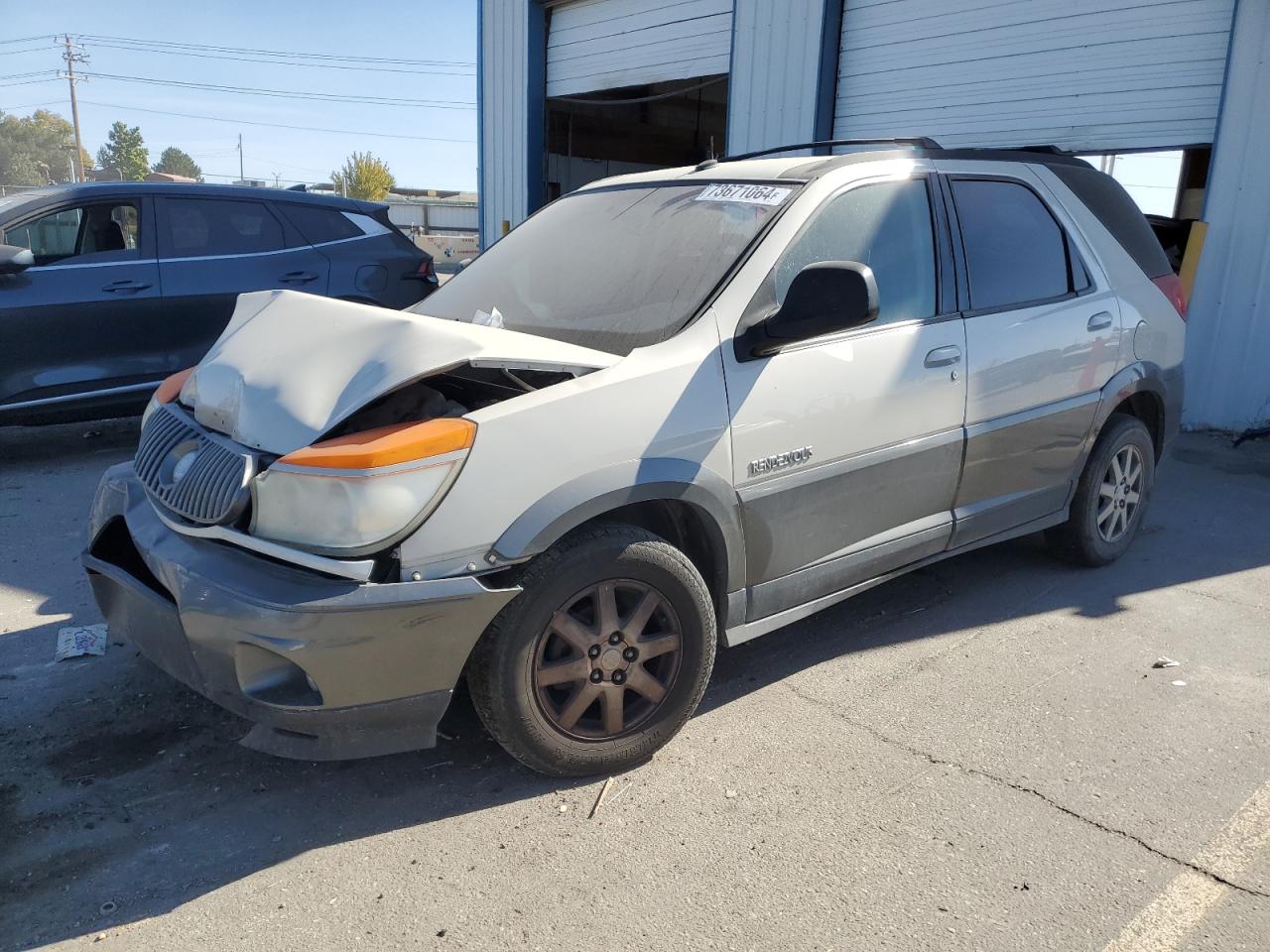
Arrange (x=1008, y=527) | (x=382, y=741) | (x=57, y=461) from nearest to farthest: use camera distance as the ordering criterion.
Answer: (x=382, y=741) < (x=1008, y=527) < (x=57, y=461)

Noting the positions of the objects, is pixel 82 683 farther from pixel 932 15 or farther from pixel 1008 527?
pixel 932 15

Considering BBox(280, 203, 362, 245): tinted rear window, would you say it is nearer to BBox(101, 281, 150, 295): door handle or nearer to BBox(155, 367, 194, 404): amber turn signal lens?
BBox(101, 281, 150, 295): door handle

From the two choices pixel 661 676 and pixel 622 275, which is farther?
pixel 622 275

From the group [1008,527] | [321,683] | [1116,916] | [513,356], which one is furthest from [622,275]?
[1116,916]

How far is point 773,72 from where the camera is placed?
9.96m

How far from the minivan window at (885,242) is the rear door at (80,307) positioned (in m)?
5.05

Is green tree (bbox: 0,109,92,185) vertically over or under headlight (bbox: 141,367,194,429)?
over

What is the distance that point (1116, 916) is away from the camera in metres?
2.33

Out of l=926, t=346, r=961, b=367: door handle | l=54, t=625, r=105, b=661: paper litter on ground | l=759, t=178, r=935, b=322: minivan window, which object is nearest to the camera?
l=759, t=178, r=935, b=322: minivan window

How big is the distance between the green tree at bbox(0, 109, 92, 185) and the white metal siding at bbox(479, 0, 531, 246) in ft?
415

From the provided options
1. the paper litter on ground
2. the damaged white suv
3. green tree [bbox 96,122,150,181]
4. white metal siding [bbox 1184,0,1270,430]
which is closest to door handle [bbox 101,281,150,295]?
the paper litter on ground

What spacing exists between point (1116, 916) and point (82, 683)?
11.0ft

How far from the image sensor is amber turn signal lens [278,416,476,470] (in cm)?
239

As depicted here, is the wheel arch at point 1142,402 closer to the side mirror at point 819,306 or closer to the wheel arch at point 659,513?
the side mirror at point 819,306
